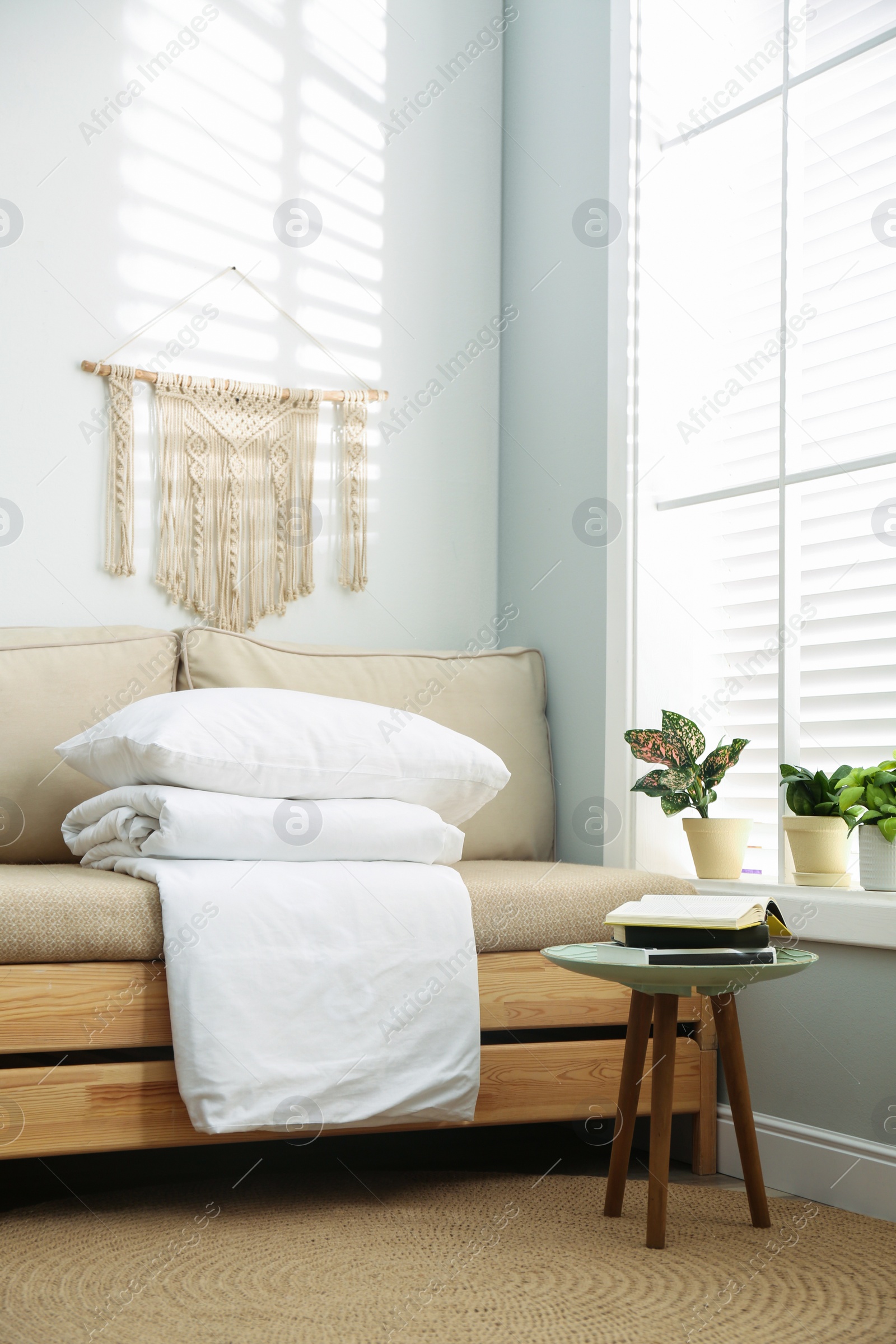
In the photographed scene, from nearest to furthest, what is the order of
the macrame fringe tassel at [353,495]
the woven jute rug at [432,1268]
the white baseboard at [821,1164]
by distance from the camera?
the woven jute rug at [432,1268] < the white baseboard at [821,1164] < the macrame fringe tassel at [353,495]

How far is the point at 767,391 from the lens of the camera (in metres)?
2.17

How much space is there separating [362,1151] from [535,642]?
116 cm

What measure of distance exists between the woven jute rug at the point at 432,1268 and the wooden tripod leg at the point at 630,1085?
0.21ft

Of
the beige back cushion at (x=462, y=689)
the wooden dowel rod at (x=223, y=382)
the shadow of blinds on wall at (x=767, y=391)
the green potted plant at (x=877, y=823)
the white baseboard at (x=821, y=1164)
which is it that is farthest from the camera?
A: the wooden dowel rod at (x=223, y=382)

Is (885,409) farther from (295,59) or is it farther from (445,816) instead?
(295,59)

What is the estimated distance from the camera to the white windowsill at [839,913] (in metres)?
1.69

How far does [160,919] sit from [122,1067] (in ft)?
0.64

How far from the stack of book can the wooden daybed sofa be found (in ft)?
0.97

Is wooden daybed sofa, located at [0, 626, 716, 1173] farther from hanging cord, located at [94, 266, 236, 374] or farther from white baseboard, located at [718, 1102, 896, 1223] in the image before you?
hanging cord, located at [94, 266, 236, 374]

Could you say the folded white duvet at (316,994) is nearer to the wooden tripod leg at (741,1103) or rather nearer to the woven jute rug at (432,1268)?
the woven jute rug at (432,1268)

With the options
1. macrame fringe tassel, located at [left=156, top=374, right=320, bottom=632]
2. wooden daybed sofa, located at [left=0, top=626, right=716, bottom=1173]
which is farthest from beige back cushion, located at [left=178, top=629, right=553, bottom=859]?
macrame fringe tassel, located at [left=156, top=374, right=320, bottom=632]

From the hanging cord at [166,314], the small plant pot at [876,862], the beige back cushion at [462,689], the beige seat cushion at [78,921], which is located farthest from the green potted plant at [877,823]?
the hanging cord at [166,314]

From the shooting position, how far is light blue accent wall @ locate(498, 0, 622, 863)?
2434mm

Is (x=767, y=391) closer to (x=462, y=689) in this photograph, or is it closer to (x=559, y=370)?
(x=559, y=370)
